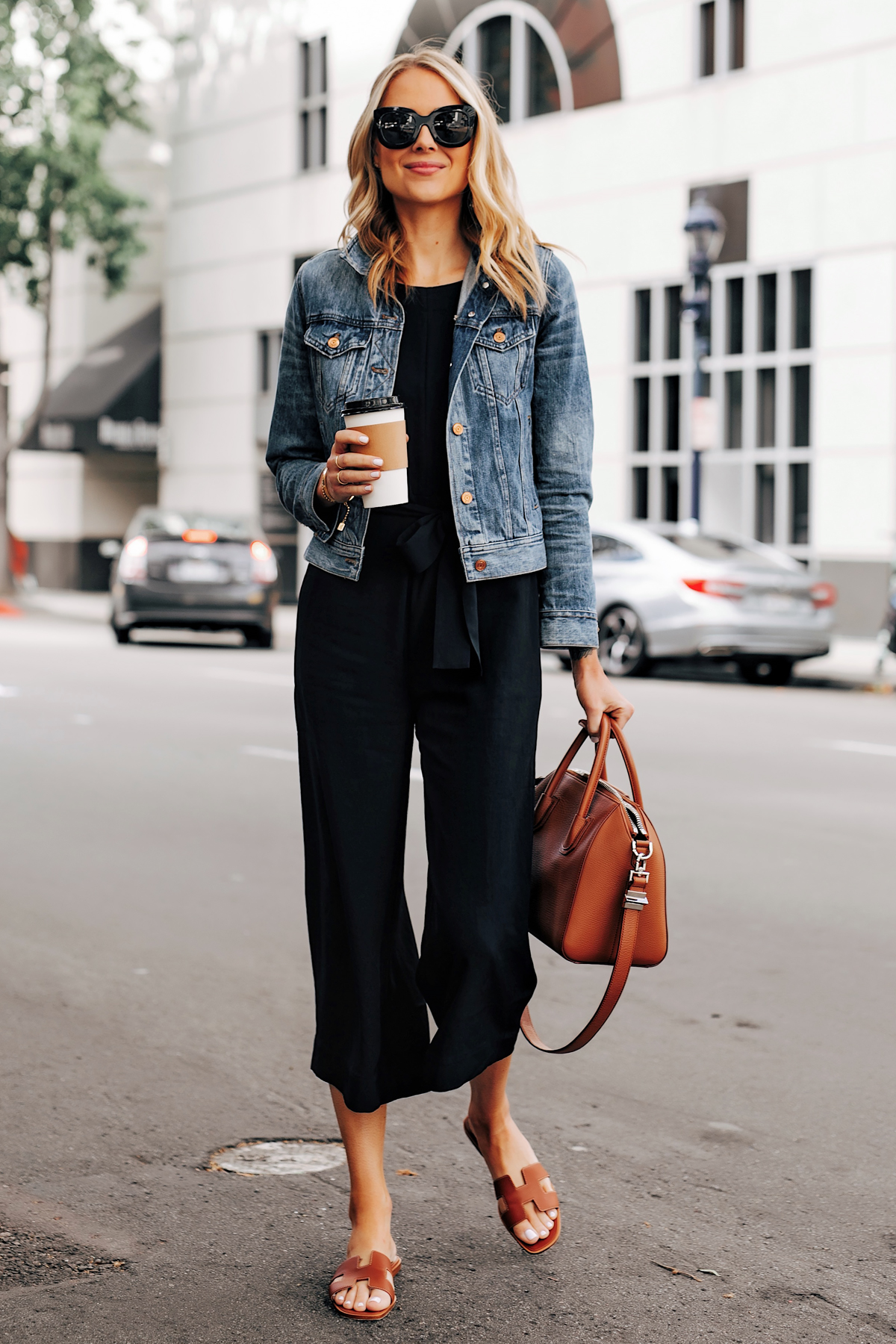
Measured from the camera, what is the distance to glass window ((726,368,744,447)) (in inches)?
864

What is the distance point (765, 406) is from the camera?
21672 millimetres


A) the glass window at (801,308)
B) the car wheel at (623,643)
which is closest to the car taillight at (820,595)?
the car wheel at (623,643)

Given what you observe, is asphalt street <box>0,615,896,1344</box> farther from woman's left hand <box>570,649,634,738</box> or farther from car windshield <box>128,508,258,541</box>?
car windshield <box>128,508,258,541</box>

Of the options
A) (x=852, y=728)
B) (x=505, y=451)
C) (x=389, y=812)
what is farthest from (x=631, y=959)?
(x=852, y=728)

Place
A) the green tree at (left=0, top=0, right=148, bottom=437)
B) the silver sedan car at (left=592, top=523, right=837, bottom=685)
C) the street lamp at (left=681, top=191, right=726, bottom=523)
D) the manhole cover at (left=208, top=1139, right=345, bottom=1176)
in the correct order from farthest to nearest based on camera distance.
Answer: the green tree at (left=0, top=0, right=148, bottom=437)
the street lamp at (left=681, top=191, right=726, bottom=523)
the silver sedan car at (left=592, top=523, right=837, bottom=685)
the manhole cover at (left=208, top=1139, right=345, bottom=1176)

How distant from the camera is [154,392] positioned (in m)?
31.5

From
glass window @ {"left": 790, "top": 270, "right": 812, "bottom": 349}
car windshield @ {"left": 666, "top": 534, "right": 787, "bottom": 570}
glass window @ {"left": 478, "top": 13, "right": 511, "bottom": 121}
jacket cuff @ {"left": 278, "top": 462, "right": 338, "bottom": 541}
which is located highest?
glass window @ {"left": 478, "top": 13, "right": 511, "bottom": 121}

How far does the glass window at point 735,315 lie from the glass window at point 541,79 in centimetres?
408

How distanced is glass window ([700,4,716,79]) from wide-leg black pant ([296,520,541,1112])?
20.5m

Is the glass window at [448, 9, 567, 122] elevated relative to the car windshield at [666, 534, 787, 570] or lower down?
elevated

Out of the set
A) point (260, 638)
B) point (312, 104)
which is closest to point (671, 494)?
point (260, 638)

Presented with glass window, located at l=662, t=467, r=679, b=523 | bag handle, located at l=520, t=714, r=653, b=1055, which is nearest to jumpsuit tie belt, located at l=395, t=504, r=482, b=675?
bag handle, located at l=520, t=714, r=653, b=1055

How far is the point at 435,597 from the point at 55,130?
27.2m

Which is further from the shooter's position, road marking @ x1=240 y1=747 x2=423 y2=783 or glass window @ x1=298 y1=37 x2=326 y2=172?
glass window @ x1=298 y1=37 x2=326 y2=172
